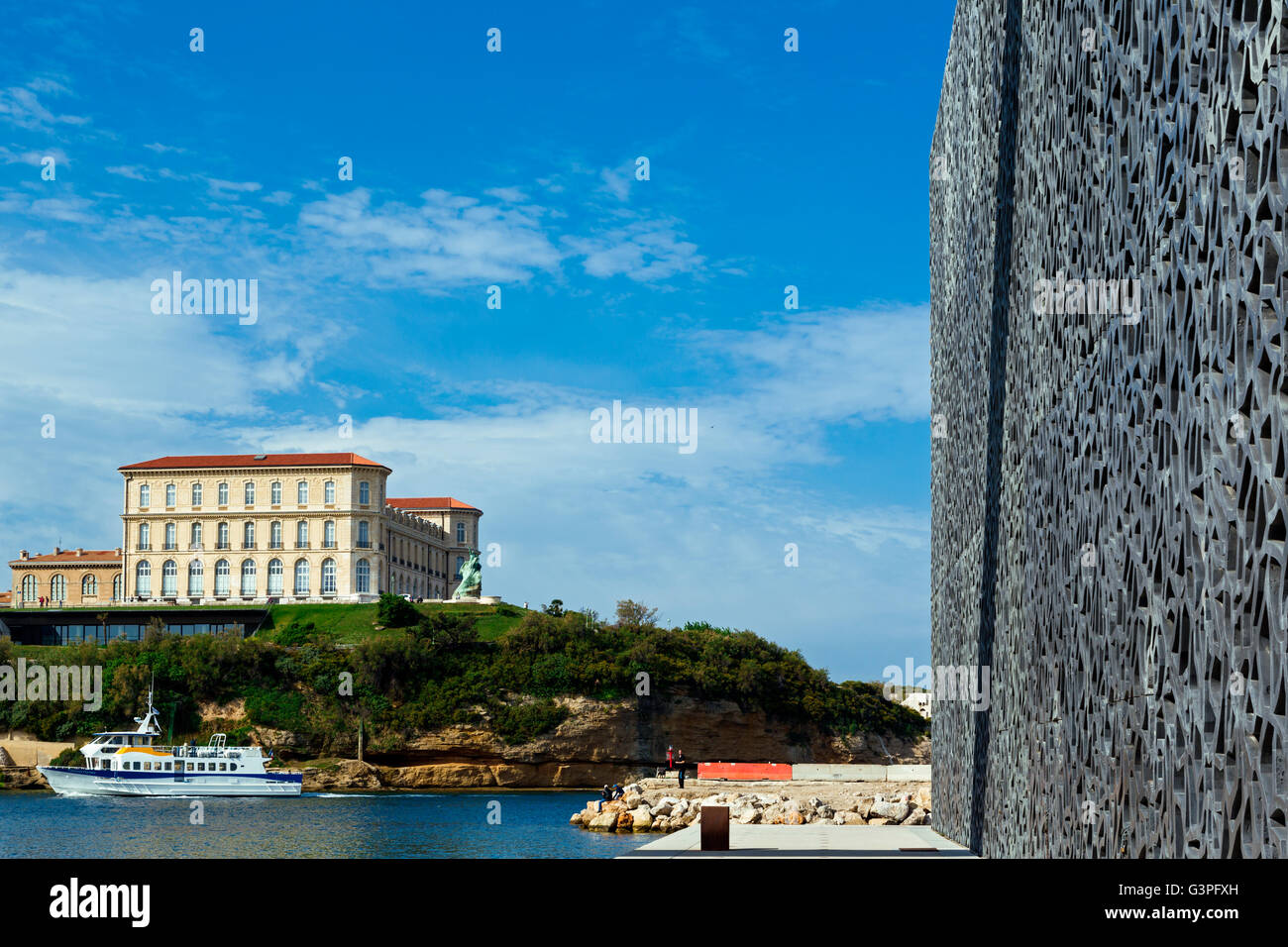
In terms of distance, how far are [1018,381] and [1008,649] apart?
3.13m

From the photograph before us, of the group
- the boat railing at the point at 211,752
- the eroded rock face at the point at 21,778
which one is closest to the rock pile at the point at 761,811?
the boat railing at the point at 211,752

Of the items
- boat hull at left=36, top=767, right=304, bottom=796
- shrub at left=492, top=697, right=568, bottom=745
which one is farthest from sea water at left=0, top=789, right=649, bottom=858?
shrub at left=492, top=697, right=568, bottom=745

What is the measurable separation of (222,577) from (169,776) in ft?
164

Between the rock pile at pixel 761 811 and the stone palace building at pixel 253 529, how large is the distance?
67649 mm

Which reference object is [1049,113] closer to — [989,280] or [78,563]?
[989,280]

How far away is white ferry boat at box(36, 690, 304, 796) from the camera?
185ft

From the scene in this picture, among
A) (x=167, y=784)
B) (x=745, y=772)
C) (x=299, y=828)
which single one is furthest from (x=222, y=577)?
(x=299, y=828)

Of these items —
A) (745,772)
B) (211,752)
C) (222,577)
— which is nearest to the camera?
(745,772)

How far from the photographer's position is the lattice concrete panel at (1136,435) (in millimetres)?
6039

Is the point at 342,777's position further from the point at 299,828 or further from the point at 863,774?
the point at 863,774

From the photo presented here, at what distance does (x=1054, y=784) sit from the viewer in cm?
1138

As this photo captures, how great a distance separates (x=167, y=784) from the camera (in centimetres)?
5744

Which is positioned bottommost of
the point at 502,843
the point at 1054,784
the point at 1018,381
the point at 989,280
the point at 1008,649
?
the point at 502,843
